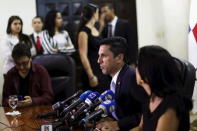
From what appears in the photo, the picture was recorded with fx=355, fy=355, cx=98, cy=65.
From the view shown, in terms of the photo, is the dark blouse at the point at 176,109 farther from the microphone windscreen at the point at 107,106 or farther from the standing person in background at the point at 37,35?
the standing person in background at the point at 37,35

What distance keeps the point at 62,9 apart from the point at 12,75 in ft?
7.70

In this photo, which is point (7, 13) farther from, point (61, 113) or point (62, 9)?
point (61, 113)

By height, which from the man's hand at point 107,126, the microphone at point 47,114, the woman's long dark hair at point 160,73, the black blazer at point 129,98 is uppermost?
the woman's long dark hair at point 160,73

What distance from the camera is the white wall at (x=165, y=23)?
17.4ft

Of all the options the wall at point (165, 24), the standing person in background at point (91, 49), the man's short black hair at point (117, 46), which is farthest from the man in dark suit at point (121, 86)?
the wall at point (165, 24)

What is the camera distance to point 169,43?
18.1ft

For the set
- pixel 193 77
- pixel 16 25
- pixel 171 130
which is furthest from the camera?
pixel 16 25

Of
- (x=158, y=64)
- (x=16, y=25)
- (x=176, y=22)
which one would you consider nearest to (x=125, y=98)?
(x=158, y=64)

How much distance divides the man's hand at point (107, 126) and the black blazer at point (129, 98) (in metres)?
0.05

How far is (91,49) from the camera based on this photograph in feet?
12.1

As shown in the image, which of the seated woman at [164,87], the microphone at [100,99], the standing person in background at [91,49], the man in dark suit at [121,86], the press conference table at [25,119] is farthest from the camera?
the standing person in background at [91,49]

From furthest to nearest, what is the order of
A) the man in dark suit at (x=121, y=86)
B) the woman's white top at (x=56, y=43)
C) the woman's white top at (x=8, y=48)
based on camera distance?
the woman's white top at (x=56, y=43) < the woman's white top at (x=8, y=48) < the man in dark suit at (x=121, y=86)

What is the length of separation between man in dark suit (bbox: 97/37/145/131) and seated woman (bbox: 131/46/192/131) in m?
0.37

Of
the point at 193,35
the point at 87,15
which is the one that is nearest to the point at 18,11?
the point at 87,15
